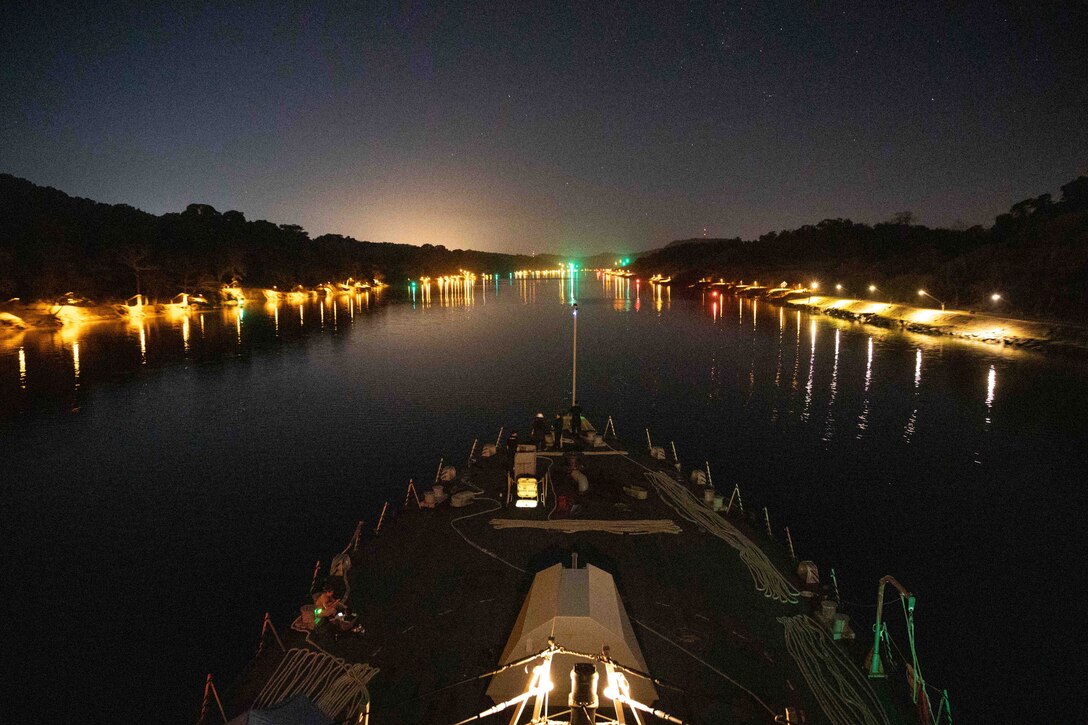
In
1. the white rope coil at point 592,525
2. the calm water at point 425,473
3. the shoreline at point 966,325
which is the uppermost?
the shoreline at point 966,325

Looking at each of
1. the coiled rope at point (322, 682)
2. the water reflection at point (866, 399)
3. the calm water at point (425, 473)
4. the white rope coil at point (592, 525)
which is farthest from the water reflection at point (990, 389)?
the coiled rope at point (322, 682)

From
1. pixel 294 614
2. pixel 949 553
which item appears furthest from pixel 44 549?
pixel 949 553

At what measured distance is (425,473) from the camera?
32.0 metres

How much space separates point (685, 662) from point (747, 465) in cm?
2359

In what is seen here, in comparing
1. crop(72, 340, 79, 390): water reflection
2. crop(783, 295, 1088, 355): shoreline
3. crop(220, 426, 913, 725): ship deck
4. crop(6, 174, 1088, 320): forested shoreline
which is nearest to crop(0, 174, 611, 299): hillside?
crop(6, 174, 1088, 320): forested shoreline

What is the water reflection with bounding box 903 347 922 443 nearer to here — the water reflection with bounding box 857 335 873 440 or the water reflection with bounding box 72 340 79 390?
the water reflection with bounding box 857 335 873 440

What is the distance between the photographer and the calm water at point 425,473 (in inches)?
706

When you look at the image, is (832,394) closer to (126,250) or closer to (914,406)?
(914,406)

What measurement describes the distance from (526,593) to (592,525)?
4382mm

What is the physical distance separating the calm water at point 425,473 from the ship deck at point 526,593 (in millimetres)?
5495

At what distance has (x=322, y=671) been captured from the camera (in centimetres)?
1233

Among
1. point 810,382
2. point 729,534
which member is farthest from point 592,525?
point 810,382

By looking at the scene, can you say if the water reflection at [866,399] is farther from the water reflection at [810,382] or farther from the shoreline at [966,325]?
the shoreline at [966,325]

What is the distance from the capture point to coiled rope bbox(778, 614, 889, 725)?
11.6 meters
